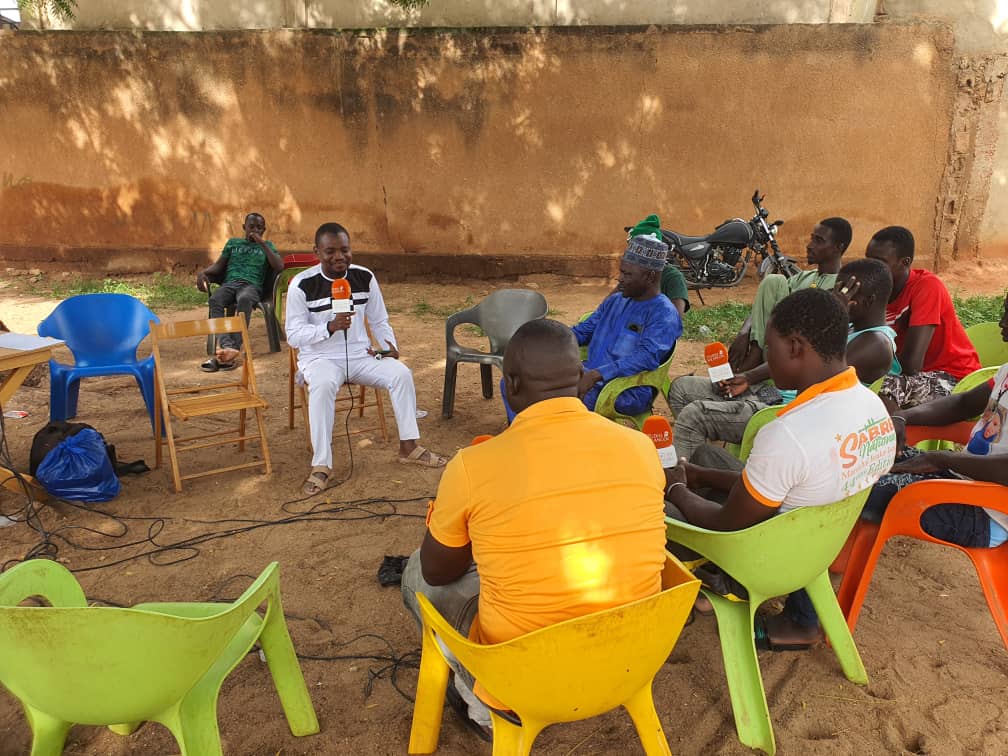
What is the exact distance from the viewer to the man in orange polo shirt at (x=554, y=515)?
5.97 feet

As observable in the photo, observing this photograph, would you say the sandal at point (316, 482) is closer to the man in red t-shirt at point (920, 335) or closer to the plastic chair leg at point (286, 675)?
the plastic chair leg at point (286, 675)

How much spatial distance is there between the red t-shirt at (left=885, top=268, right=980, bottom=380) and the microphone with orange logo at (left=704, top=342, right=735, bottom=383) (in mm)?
1209

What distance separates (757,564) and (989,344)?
3.29 meters

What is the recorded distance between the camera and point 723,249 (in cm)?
947

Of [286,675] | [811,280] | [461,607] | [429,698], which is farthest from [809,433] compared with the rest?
[811,280]

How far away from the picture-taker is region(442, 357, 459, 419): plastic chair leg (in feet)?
18.6

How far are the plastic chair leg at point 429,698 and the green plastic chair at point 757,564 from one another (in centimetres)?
95

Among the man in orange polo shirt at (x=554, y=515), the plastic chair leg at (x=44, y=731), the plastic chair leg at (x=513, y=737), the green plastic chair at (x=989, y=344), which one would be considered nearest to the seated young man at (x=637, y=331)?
the green plastic chair at (x=989, y=344)

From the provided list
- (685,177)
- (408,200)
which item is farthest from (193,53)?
(685,177)

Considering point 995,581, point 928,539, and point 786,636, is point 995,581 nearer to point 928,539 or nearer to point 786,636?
point 928,539

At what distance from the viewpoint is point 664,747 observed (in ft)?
6.88

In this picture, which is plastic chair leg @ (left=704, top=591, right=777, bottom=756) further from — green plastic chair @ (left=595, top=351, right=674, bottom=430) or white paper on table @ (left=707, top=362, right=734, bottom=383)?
green plastic chair @ (left=595, top=351, right=674, bottom=430)

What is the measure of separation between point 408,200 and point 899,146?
23.0ft

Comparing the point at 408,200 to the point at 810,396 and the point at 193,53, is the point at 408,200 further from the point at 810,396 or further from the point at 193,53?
the point at 810,396
